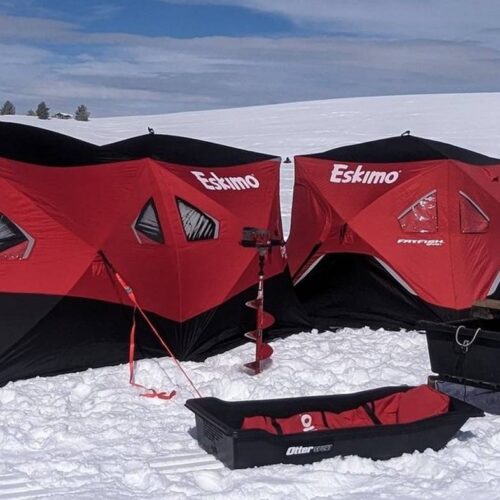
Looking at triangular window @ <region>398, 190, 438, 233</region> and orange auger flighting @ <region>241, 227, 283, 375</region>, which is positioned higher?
triangular window @ <region>398, 190, 438, 233</region>

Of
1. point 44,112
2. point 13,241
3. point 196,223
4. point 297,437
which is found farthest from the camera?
point 44,112

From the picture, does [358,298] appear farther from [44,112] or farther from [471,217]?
[44,112]

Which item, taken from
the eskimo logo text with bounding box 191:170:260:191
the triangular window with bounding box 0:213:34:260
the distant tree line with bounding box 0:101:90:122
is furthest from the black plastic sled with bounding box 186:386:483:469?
the distant tree line with bounding box 0:101:90:122

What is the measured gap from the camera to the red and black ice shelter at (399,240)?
8945 mm

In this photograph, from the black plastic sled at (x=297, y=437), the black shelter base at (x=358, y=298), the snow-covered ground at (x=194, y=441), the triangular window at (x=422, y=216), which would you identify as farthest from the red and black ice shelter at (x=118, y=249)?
the black plastic sled at (x=297, y=437)

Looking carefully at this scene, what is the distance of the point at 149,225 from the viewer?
25.2 ft

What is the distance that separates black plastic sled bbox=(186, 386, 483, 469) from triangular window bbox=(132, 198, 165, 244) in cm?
228

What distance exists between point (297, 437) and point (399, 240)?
417 cm

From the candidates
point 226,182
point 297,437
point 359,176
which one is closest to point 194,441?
point 297,437

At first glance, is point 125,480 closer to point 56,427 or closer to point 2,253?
point 56,427

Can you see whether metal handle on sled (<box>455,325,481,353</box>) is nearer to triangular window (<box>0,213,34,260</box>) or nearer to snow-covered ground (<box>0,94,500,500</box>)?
snow-covered ground (<box>0,94,500,500</box>)

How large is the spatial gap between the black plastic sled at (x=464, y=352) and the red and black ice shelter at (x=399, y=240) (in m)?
2.38

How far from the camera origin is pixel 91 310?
7148 mm

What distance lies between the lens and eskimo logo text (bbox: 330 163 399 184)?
9188mm
